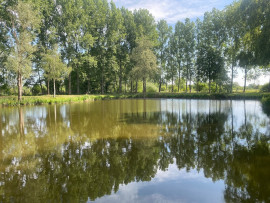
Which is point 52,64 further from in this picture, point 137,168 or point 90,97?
point 137,168

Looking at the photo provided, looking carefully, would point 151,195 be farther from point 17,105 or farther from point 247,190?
point 17,105

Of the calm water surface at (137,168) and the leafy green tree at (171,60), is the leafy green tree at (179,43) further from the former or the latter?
the calm water surface at (137,168)

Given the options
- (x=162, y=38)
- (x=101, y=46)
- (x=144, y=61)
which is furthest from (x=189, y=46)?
(x=101, y=46)

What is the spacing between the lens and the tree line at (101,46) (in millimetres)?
31480

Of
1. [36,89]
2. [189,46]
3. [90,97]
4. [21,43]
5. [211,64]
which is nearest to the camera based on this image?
[21,43]

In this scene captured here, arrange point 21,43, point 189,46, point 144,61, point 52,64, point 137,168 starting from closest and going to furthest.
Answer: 1. point 137,168
2. point 21,43
3. point 52,64
4. point 144,61
5. point 189,46

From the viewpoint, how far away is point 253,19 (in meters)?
14.2

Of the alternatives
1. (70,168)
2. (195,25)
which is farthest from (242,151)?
(195,25)

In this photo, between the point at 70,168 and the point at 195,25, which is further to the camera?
the point at 195,25

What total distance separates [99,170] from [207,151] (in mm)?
3356

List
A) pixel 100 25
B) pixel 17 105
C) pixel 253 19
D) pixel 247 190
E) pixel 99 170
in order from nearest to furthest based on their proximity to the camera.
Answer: pixel 247 190 < pixel 99 170 < pixel 253 19 < pixel 17 105 < pixel 100 25

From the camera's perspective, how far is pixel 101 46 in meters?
45.2

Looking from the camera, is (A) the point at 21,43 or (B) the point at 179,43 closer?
(A) the point at 21,43

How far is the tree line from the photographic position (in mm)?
31480
